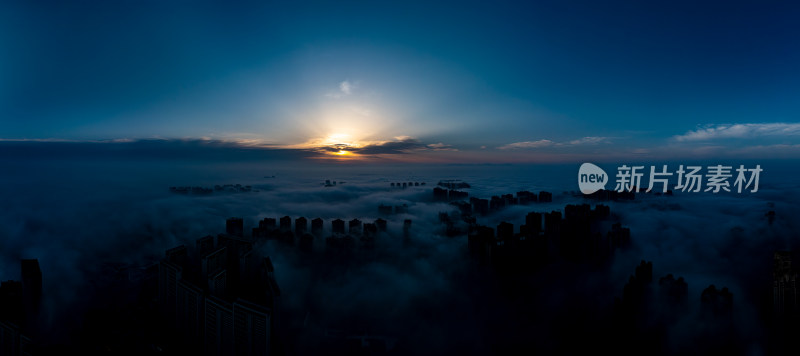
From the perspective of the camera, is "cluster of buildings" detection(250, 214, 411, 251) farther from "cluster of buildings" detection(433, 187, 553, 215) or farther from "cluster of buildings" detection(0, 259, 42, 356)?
"cluster of buildings" detection(0, 259, 42, 356)

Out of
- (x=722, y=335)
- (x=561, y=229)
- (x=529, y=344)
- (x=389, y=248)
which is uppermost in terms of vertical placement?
(x=561, y=229)

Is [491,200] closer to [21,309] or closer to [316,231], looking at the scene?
[316,231]

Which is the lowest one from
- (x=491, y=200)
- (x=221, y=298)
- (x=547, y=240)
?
(x=221, y=298)

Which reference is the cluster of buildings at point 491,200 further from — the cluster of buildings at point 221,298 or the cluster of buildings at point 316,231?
the cluster of buildings at point 221,298

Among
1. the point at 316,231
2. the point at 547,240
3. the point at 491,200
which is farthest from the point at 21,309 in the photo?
the point at 491,200

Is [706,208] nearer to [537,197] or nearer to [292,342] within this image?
[537,197]

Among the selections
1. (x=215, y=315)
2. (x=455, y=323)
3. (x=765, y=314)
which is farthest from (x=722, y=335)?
(x=215, y=315)
